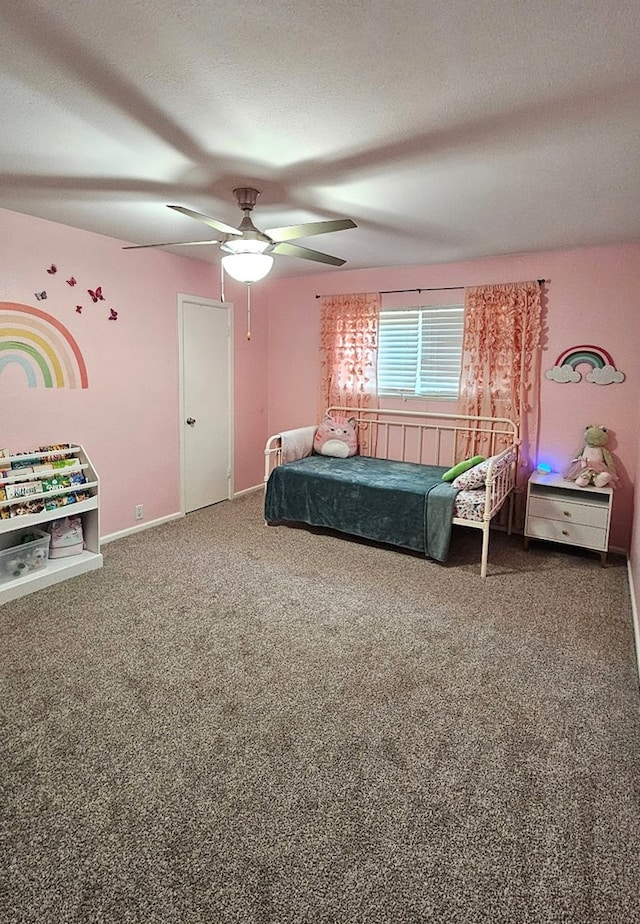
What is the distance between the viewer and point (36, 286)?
3.43 meters

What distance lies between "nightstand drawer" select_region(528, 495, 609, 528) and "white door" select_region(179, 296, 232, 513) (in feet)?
10.0

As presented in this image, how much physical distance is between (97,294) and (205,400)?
1.43 metres

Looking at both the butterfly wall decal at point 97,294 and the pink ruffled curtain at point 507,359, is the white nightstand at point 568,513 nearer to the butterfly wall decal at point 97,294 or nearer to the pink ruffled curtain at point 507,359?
the pink ruffled curtain at point 507,359

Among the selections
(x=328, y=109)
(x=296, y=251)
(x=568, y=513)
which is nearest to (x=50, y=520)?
(x=296, y=251)

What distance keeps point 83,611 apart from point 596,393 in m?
4.06

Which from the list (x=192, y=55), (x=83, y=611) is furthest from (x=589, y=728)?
(x=192, y=55)

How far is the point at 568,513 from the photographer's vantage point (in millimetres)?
3748

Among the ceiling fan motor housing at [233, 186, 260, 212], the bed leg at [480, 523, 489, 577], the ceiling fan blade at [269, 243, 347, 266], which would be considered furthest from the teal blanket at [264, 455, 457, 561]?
the ceiling fan motor housing at [233, 186, 260, 212]

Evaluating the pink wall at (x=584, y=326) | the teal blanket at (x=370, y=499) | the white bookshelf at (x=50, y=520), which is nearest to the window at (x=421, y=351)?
the pink wall at (x=584, y=326)

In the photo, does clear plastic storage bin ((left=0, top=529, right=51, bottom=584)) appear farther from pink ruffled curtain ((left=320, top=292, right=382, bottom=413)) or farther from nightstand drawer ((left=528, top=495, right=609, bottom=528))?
nightstand drawer ((left=528, top=495, right=609, bottom=528))

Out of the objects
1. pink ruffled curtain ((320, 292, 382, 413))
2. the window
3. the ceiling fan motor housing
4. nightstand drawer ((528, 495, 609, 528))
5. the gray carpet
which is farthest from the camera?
pink ruffled curtain ((320, 292, 382, 413))

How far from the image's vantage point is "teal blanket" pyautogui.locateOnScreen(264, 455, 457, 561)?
3705mm

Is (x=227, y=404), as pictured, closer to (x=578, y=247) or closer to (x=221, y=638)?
(x=221, y=638)

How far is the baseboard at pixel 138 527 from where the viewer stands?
4.13 metres
